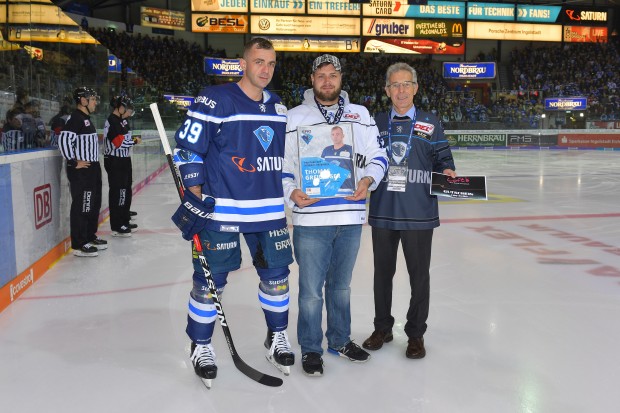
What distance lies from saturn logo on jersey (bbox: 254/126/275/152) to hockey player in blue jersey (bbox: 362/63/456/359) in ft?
1.93

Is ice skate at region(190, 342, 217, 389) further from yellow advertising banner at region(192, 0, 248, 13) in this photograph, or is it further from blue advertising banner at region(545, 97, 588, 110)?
yellow advertising banner at region(192, 0, 248, 13)

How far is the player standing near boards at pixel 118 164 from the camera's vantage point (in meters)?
6.34

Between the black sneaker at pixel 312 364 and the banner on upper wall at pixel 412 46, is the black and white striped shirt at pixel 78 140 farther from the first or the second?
the banner on upper wall at pixel 412 46

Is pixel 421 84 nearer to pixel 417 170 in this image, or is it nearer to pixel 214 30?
pixel 214 30

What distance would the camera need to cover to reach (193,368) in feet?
9.84

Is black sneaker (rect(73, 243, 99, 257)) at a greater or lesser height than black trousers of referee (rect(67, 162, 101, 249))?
lesser

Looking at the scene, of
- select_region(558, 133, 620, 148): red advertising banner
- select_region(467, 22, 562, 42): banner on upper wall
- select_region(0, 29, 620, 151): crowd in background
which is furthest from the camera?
select_region(467, 22, 562, 42): banner on upper wall

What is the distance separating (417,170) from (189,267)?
2.58 m

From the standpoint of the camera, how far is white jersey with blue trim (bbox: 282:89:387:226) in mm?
2871

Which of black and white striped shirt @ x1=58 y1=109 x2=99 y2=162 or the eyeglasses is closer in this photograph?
the eyeglasses

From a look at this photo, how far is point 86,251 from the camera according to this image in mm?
5512

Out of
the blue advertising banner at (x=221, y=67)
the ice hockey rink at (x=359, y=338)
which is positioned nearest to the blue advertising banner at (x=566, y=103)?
the blue advertising banner at (x=221, y=67)

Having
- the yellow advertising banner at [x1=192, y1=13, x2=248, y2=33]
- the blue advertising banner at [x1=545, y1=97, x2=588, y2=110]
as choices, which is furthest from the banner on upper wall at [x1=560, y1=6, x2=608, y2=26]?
the yellow advertising banner at [x1=192, y1=13, x2=248, y2=33]

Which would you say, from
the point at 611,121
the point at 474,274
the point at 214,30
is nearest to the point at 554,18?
the point at 611,121
